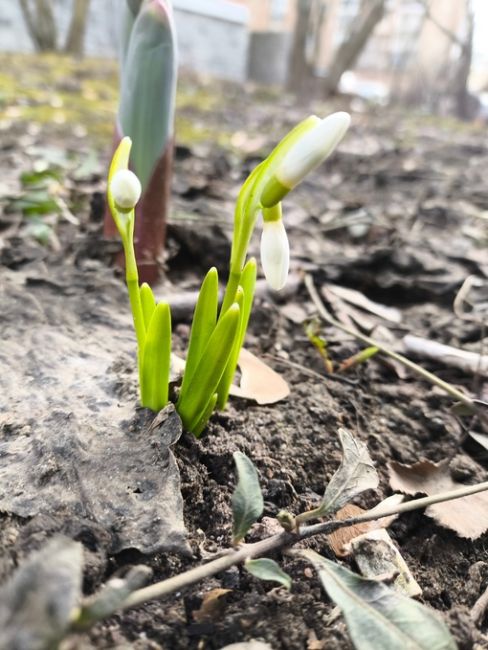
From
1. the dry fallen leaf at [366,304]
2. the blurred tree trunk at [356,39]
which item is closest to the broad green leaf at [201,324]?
the dry fallen leaf at [366,304]

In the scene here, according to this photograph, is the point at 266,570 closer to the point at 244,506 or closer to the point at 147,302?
the point at 244,506

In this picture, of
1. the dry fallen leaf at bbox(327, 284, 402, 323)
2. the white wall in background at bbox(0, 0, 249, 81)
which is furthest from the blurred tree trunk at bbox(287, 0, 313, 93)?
the dry fallen leaf at bbox(327, 284, 402, 323)

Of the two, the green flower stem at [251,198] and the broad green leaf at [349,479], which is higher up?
the green flower stem at [251,198]

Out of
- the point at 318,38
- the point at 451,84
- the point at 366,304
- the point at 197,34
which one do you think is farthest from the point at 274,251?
the point at 197,34

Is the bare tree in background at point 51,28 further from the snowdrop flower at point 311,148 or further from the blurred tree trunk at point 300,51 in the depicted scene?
the snowdrop flower at point 311,148

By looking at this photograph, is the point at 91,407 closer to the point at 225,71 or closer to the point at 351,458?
the point at 351,458

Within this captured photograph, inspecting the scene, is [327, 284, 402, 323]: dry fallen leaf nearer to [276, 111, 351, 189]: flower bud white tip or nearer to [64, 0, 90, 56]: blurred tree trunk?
[276, 111, 351, 189]: flower bud white tip
